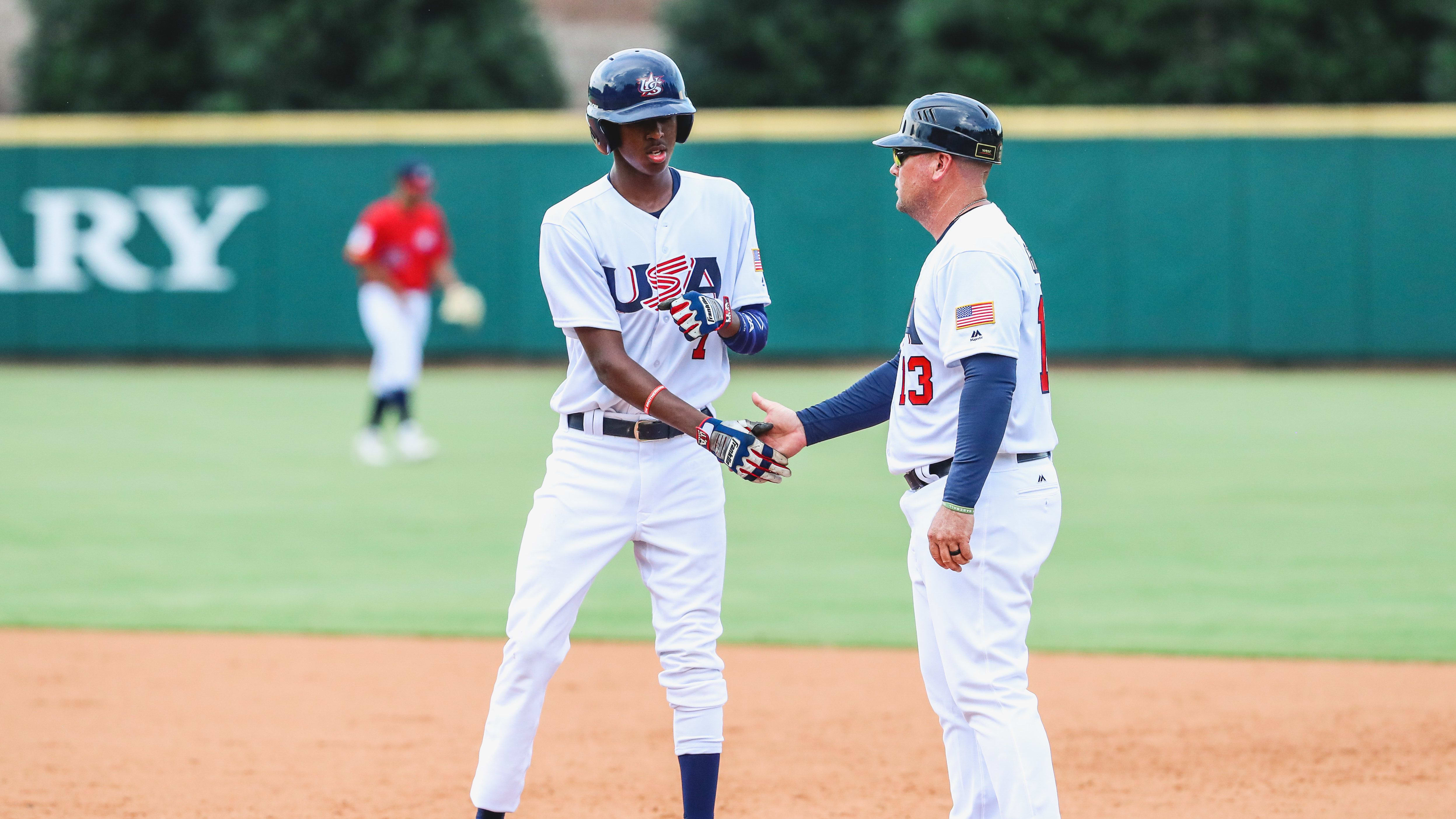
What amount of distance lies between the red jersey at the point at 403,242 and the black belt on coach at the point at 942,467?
8.33 meters

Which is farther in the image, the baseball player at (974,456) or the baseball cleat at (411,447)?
the baseball cleat at (411,447)

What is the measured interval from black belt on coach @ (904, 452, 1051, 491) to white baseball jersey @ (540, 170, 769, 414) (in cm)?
59

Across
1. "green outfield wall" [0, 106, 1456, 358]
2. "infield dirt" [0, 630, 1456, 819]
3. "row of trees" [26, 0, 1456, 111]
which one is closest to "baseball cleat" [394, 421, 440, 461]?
"infield dirt" [0, 630, 1456, 819]

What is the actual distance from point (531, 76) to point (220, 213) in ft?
30.6

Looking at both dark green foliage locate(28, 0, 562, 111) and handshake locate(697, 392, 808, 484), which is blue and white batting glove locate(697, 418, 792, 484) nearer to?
handshake locate(697, 392, 808, 484)

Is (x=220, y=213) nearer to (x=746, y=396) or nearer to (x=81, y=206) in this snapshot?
(x=81, y=206)

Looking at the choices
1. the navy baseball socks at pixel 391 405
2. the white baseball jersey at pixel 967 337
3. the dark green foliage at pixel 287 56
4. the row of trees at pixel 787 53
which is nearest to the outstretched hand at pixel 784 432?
the white baseball jersey at pixel 967 337

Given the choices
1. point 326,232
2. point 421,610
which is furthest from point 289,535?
point 326,232

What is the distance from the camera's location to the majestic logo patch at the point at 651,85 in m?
3.84

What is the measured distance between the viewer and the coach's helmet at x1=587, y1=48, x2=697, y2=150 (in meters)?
3.83

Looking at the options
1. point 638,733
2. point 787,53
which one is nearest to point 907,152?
point 638,733

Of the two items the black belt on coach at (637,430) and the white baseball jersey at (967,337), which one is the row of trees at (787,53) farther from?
the white baseball jersey at (967,337)

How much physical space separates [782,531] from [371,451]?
12.6ft

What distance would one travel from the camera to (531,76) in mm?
27812
